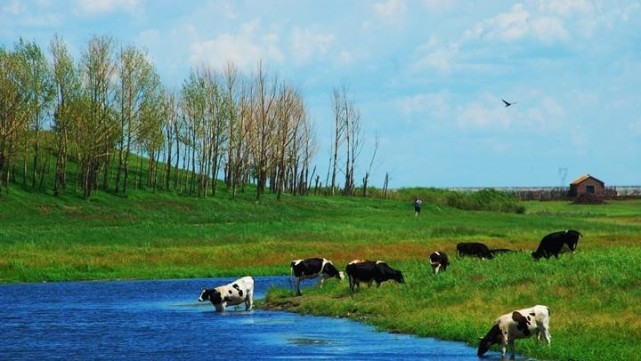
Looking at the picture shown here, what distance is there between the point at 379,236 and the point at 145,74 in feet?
123

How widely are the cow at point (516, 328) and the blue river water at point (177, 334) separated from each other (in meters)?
0.43

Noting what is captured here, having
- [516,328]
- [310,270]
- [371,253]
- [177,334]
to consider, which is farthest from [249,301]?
[371,253]

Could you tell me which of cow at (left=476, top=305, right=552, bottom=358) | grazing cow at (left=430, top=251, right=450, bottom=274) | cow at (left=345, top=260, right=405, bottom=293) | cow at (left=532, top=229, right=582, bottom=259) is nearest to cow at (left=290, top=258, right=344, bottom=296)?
cow at (left=345, top=260, right=405, bottom=293)

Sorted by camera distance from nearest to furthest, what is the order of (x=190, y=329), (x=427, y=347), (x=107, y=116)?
(x=427, y=347) < (x=190, y=329) < (x=107, y=116)

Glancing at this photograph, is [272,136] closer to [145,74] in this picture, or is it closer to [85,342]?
[145,74]

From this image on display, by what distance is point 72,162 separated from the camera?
4875 inches

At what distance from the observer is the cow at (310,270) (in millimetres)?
41625

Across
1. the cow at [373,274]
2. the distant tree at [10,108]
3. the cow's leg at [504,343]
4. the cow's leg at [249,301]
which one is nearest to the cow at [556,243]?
the cow at [373,274]

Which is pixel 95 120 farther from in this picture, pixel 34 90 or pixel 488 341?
pixel 488 341

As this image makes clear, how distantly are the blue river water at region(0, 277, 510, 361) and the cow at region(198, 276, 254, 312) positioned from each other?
1.26 ft

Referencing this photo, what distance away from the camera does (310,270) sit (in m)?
42.1

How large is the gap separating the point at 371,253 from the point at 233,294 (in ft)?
86.3

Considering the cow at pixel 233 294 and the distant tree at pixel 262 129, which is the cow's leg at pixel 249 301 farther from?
the distant tree at pixel 262 129

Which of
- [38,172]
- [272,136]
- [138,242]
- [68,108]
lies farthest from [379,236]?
[272,136]
